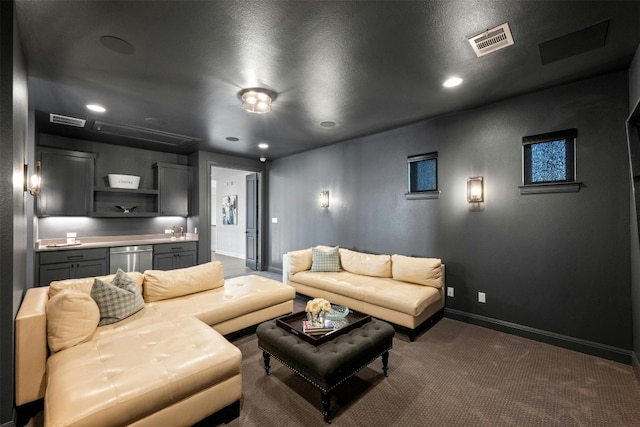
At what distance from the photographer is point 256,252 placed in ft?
23.0

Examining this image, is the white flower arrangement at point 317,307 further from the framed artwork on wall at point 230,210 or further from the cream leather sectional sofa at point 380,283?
the framed artwork on wall at point 230,210

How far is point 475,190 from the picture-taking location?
11.8 feet

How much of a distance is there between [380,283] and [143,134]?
4500 millimetres

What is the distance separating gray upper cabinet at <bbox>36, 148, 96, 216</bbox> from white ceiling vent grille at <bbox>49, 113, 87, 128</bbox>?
0.76 meters

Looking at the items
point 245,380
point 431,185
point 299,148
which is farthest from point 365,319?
point 299,148

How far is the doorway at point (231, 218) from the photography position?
26.7ft

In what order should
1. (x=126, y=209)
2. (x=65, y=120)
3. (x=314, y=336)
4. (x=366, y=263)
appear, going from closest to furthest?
(x=314, y=336), (x=65, y=120), (x=366, y=263), (x=126, y=209)

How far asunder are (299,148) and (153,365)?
4.69 meters

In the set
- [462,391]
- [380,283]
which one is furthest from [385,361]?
[380,283]

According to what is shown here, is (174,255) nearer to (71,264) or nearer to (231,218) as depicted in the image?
(71,264)

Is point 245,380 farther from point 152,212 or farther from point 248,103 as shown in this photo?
point 152,212

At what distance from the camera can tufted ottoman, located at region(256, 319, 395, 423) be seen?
1.94 metres

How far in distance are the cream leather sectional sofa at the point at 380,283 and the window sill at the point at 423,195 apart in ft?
3.00

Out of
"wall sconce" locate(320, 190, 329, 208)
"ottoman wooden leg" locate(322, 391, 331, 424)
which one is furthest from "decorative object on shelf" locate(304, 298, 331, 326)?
"wall sconce" locate(320, 190, 329, 208)
